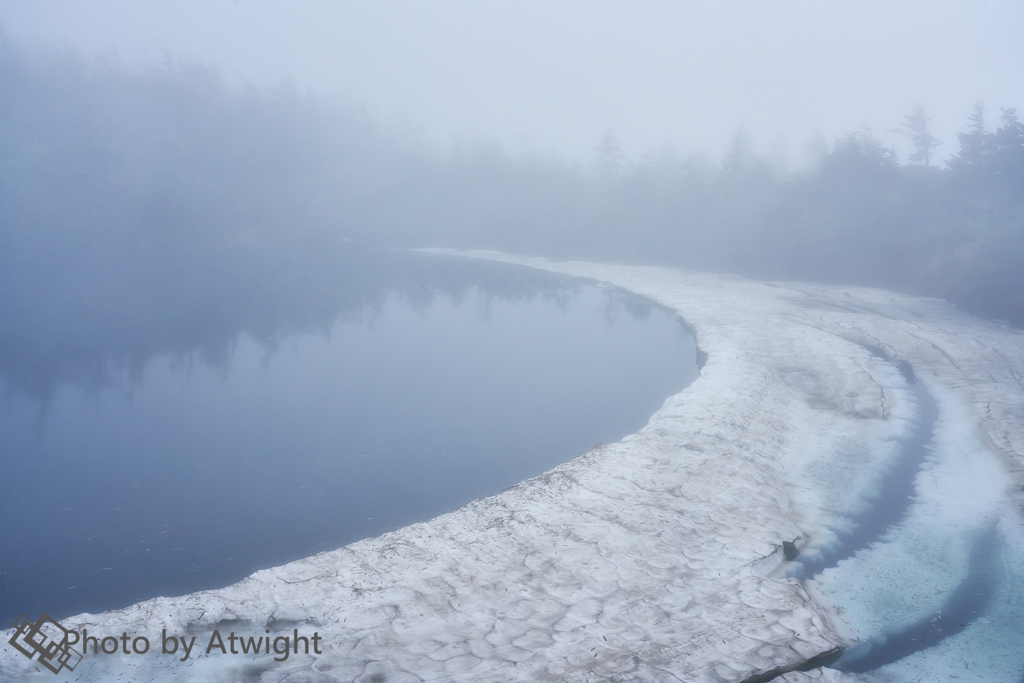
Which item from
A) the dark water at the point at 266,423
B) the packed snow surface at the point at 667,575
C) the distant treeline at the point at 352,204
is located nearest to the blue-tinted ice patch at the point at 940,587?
the packed snow surface at the point at 667,575

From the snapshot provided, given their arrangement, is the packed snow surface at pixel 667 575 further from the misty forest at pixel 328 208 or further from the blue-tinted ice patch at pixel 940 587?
the misty forest at pixel 328 208

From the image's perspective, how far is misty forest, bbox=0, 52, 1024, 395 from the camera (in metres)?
23.9

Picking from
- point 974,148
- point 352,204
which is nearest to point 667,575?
point 974,148

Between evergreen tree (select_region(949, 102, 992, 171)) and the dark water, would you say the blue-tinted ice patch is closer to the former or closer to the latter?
the dark water

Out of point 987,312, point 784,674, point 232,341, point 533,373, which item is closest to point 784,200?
point 987,312

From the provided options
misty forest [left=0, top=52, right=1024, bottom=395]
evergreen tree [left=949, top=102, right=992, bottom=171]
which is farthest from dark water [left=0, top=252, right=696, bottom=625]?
evergreen tree [left=949, top=102, right=992, bottom=171]

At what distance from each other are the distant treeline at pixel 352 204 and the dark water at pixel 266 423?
12.0 feet

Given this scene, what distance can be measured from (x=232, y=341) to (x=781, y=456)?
1709 centimetres

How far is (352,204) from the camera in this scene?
6819 centimetres

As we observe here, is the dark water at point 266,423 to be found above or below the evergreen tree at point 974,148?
below

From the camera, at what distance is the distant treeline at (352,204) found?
26188mm

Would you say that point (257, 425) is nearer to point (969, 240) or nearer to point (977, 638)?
point (977, 638)

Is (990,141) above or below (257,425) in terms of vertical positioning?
above

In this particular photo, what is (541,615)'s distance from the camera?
20.0 ft
